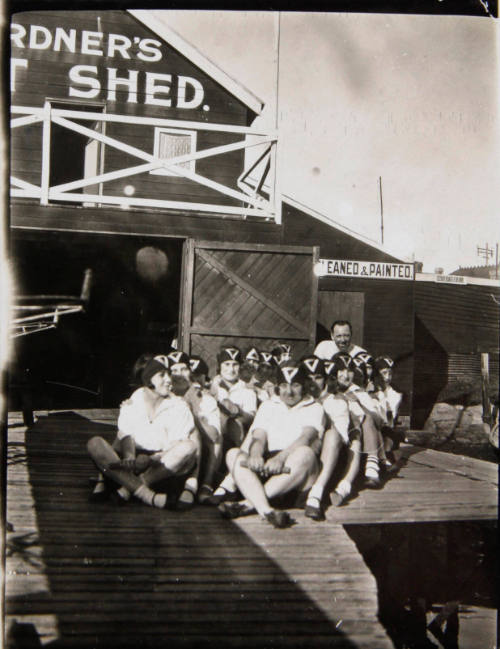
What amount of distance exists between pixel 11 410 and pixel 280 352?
4.01 meters

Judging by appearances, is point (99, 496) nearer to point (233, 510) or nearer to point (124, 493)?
point (124, 493)

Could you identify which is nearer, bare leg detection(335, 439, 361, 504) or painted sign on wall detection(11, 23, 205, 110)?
bare leg detection(335, 439, 361, 504)

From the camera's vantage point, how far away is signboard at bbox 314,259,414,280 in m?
11.6

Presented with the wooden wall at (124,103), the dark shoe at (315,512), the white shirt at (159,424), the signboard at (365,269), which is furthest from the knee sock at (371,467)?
the wooden wall at (124,103)

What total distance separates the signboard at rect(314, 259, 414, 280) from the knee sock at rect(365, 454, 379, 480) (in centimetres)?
583

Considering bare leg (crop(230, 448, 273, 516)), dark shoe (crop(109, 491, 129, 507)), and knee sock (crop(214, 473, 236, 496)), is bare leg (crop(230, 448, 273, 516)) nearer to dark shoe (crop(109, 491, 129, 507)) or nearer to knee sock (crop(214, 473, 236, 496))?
knee sock (crop(214, 473, 236, 496))

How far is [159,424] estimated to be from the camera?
5348 mm

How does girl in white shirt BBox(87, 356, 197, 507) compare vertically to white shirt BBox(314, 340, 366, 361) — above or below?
below

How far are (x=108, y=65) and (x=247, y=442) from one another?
26.8ft

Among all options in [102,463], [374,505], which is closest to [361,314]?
[374,505]

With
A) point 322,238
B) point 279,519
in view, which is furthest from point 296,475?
point 322,238

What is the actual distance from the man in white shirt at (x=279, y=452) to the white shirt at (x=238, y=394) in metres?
0.80

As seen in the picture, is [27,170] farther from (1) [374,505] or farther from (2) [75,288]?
(1) [374,505]

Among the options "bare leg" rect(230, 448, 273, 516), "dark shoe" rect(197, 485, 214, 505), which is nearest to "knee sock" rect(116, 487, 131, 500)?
"dark shoe" rect(197, 485, 214, 505)
